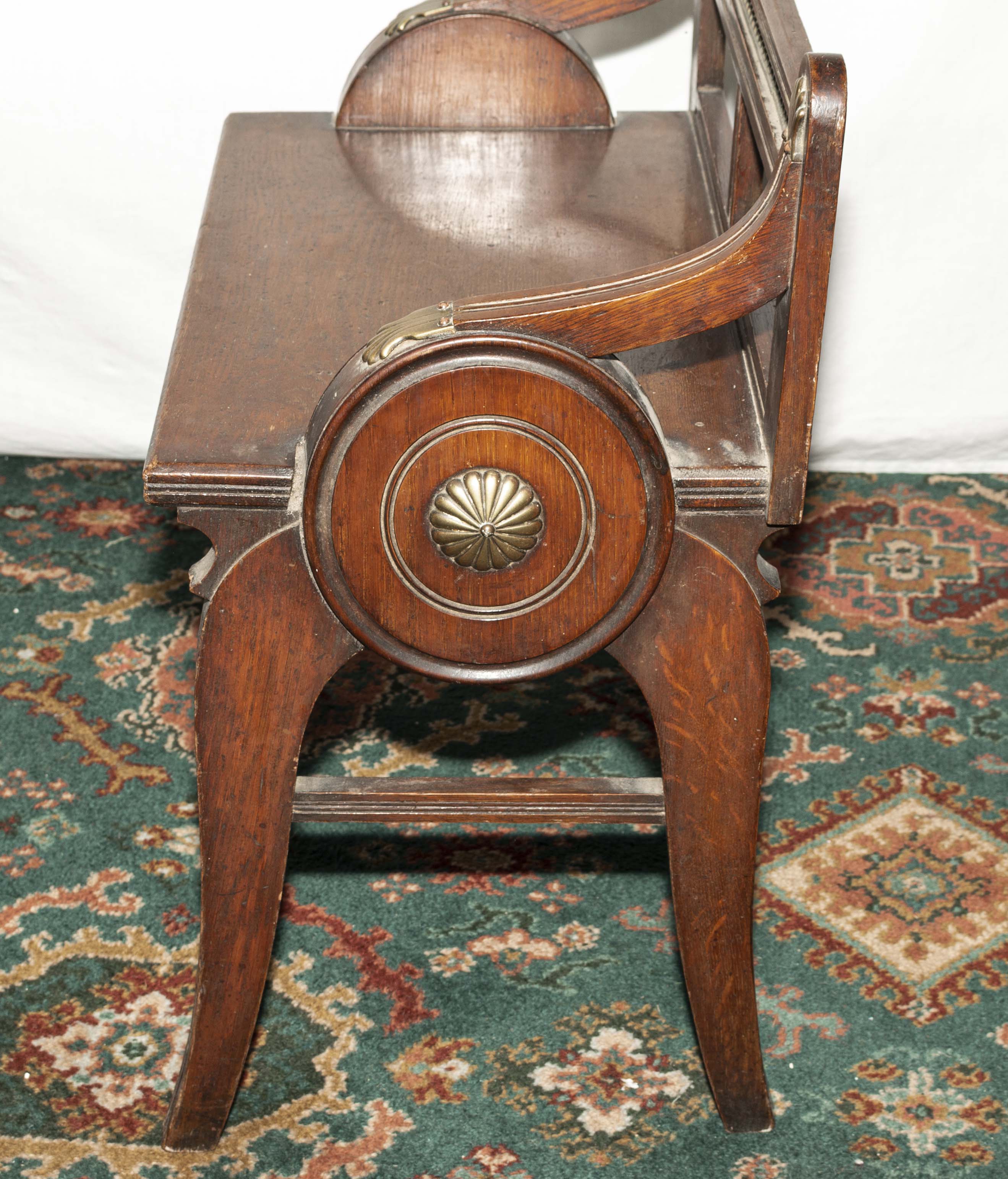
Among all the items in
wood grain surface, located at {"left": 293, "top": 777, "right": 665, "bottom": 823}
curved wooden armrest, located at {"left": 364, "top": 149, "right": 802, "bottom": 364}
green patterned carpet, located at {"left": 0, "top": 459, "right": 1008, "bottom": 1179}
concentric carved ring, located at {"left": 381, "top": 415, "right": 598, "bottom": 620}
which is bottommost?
green patterned carpet, located at {"left": 0, "top": 459, "right": 1008, "bottom": 1179}

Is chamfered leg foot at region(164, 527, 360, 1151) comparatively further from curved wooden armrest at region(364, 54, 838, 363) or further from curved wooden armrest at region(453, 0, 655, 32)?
curved wooden armrest at region(453, 0, 655, 32)

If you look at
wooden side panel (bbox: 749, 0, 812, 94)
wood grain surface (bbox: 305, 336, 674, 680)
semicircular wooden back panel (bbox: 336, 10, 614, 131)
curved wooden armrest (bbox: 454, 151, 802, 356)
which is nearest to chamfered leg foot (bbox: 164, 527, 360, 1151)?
wood grain surface (bbox: 305, 336, 674, 680)

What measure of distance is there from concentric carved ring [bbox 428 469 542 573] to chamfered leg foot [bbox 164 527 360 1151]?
0.49ft

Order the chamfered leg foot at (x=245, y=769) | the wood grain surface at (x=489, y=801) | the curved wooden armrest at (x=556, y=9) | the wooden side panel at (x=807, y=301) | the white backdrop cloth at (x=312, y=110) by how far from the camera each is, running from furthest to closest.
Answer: the white backdrop cloth at (x=312, y=110) < the curved wooden armrest at (x=556, y=9) < the wood grain surface at (x=489, y=801) < the chamfered leg foot at (x=245, y=769) < the wooden side panel at (x=807, y=301)

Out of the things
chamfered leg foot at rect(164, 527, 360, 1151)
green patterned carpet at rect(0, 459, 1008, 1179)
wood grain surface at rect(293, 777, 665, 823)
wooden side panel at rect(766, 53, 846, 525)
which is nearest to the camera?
wooden side panel at rect(766, 53, 846, 525)

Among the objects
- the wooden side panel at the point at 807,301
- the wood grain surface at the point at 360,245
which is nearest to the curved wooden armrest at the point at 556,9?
the wood grain surface at the point at 360,245

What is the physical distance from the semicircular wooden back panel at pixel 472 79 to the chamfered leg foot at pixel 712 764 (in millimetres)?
835

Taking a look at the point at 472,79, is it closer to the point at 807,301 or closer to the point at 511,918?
the point at 807,301

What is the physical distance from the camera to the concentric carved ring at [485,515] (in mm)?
1293

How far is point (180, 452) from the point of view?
4.50ft

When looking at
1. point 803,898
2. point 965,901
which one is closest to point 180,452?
point 803,898

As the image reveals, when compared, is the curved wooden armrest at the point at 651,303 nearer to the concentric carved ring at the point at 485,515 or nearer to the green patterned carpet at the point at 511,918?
the concentric carved ring at the point at 485,515

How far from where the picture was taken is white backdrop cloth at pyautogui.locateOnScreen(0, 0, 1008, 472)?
2531mm

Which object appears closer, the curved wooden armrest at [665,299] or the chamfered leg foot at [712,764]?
the curved wooden armrest at [665,299]
